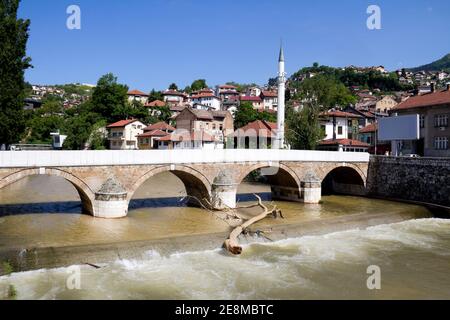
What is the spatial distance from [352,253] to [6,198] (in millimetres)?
21175

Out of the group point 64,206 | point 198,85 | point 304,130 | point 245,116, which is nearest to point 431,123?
point 304,130

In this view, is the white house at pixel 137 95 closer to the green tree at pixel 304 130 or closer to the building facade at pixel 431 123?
the green tree at pixel 304 130

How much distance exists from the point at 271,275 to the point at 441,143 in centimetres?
2328

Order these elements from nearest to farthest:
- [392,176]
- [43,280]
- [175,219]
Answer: [43,280] < [175,219] < [392,176]

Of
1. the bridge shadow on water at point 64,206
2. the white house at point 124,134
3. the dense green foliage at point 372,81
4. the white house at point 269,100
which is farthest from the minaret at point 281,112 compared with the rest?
the dense green foliage at point 372,81

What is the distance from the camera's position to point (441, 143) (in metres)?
30.2

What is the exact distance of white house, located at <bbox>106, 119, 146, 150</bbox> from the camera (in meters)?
56.4

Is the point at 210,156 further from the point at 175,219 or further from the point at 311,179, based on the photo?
the point at 311,179

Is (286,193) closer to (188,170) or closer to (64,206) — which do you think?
(188,170)

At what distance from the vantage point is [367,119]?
54.5m

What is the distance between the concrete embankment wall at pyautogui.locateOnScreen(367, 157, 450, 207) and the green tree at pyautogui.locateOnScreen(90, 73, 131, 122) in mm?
43483

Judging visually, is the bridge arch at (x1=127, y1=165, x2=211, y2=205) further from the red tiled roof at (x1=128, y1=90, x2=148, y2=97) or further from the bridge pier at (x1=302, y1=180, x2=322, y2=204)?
the red tiled roof at (x1=128, y1=90, x2=148, y2=97)

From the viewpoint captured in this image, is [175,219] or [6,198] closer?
[175,219]

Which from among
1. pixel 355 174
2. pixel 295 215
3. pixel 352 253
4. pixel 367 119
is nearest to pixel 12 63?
pixel 295 215
